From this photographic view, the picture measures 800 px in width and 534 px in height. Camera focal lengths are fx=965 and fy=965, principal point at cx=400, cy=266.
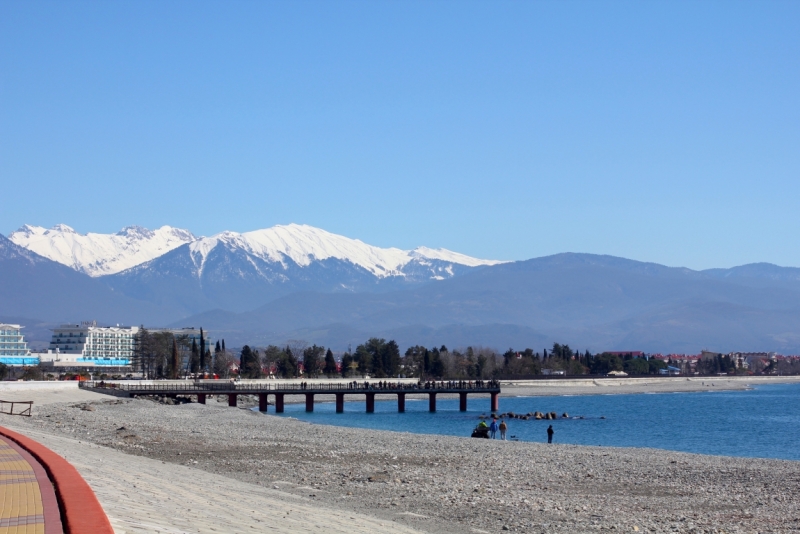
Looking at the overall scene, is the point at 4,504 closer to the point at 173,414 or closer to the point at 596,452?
the point at 596,452

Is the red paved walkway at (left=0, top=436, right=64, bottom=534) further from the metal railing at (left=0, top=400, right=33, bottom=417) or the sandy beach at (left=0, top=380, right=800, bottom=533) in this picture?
the metal railing at (left=0, top=400, right=33, bottom=417)

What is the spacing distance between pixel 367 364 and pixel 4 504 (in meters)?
154

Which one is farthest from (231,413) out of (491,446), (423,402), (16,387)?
(423,402)

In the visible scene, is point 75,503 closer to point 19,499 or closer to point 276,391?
point 19,499

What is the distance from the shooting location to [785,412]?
326 ft

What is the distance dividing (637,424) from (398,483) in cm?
5463

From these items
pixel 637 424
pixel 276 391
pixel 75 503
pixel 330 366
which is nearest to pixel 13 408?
pixel 75 503

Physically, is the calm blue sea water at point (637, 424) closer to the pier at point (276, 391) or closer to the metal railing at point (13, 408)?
the pier at point (276, 391)

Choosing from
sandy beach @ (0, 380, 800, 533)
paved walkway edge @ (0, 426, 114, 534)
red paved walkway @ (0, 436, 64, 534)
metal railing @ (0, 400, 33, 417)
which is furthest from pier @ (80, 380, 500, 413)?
paved walkway edge @ (0, 426, 114, 534)

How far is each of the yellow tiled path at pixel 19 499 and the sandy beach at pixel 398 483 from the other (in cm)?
117

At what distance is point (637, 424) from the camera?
78.6m

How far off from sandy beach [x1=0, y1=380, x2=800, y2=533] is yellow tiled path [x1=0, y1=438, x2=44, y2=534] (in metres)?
1.17

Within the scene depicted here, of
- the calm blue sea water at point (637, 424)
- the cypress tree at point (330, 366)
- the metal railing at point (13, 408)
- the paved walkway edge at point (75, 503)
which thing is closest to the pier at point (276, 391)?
the calm blue sea water at point (637, 424)

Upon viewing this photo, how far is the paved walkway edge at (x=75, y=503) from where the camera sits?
1165 cm
